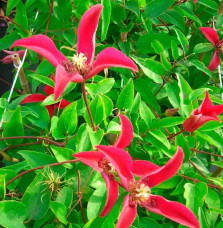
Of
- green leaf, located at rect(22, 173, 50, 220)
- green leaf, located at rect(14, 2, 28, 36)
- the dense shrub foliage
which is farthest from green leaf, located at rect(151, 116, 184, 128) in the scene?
green leaf, located at rect(14, 2, 28, 36)

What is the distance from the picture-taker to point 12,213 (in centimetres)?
50

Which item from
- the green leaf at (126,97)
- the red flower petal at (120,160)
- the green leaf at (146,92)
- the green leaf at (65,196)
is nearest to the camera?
the red flower petal at (120,160)

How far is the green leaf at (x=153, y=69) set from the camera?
735mm

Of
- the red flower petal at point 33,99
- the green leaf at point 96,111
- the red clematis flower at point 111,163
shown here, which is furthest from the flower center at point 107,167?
the red flower petal at point 33,99

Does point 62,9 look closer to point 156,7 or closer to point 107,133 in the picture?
point 156,7

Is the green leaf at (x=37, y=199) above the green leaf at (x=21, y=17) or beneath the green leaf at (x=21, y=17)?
beneath

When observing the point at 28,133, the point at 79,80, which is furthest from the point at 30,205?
the point at 28,133

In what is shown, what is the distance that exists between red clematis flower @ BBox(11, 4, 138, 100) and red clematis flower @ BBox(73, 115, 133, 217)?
69 millimetres

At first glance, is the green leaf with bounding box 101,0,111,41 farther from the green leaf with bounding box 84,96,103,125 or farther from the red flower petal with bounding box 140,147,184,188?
the red flower petal with bounding box 140,147,184,188

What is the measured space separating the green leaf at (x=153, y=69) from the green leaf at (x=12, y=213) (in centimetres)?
36

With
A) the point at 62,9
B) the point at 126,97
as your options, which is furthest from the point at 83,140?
the point at 62,9

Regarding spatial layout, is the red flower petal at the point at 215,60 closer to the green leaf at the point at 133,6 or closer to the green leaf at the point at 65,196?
the green leaf at the point at 133,6

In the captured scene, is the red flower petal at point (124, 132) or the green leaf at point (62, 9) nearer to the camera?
the red flower petal at point (124, 132)

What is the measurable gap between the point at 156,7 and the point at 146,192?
430 mm
